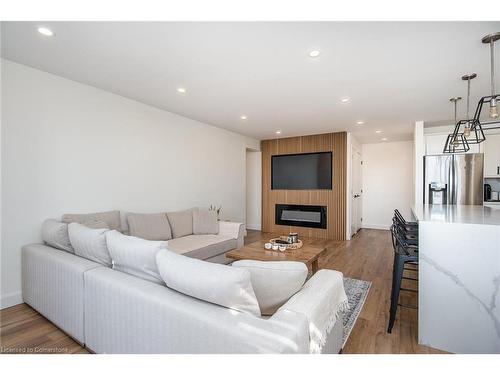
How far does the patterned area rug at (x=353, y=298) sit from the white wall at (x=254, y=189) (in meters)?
3.70

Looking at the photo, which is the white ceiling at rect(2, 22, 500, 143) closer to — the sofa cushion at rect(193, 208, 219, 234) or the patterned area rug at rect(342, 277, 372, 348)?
the sofa cushion at rect(193, 208, 219, 234)

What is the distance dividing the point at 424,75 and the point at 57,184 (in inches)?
165

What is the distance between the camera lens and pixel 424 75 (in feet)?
8.52

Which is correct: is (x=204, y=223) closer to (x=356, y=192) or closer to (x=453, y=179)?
(x=356, y=192)

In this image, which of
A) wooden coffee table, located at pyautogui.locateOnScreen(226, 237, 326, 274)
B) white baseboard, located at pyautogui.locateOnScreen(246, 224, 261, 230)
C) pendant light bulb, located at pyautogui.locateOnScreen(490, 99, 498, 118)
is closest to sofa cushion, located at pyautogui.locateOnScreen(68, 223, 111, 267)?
wooden coffee table, located at pyautogui.locateOnScreen(226, 237, 326, 274)

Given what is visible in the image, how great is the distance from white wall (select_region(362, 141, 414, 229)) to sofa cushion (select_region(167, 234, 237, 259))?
4.76 meters

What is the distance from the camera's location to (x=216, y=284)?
112cm

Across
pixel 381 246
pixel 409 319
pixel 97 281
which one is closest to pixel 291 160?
pixel 381 246

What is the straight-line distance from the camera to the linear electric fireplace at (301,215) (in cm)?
569

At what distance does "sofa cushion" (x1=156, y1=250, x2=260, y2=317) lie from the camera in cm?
111

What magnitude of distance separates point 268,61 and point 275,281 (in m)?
1.99

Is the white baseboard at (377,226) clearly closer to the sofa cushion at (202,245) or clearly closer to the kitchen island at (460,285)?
the sofa cushion at (202,245)

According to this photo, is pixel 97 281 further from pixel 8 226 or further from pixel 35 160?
pixel 35 160

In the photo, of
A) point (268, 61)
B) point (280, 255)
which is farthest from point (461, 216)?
point (268, 61)
